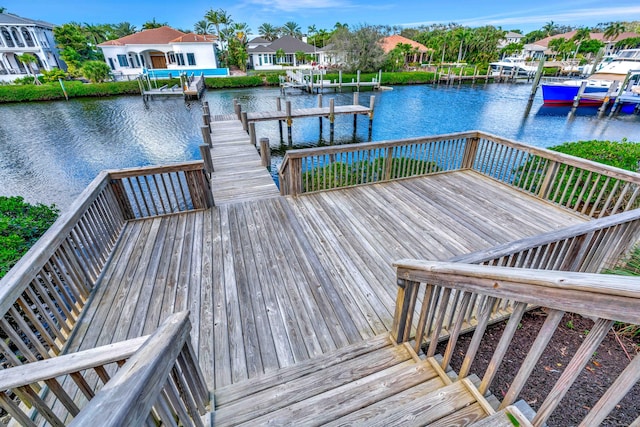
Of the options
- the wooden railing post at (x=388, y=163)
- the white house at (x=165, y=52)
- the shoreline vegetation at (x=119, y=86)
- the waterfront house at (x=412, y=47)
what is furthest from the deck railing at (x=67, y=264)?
the waterfront house at (x=412, y=47)

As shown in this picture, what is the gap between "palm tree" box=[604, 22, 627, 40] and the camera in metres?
47.9

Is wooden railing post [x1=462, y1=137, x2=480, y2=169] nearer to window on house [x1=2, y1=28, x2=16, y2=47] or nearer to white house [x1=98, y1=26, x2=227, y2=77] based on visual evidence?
white house [x1=98, y1=26, x2=227, y2=77]

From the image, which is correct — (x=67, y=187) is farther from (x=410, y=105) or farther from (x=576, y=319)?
(x=410, y=105)

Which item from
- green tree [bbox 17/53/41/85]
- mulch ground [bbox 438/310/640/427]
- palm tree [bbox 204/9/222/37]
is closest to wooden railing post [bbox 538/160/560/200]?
mulch ground [bbox 438/310/640/427]

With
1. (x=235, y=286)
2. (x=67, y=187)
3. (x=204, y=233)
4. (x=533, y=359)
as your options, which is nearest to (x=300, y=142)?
(x=67, y=187)

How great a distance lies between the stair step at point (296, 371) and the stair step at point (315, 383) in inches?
1.3

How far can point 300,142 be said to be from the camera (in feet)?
46.3

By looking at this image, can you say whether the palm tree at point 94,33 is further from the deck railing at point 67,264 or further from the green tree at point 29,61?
the deck railing at point 67,264

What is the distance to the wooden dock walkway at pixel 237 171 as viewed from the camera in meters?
5.96

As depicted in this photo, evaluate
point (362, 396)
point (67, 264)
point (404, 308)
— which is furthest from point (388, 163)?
point (67, 264)

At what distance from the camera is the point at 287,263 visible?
11.5 ft

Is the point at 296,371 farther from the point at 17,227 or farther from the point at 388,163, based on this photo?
the point at 17,227

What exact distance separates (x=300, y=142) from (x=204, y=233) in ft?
35.1

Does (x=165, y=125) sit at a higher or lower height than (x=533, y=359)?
lower
